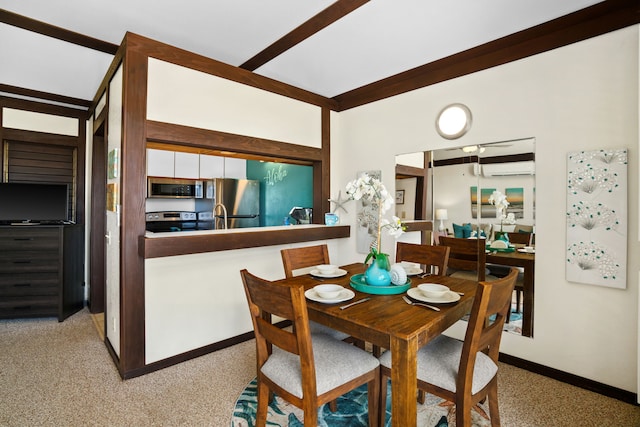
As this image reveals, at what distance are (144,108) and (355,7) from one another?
1.66 m

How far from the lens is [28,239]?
342cm

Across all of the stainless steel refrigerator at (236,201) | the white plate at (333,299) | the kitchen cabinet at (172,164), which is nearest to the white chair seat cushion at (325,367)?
the white plate at (333,299)

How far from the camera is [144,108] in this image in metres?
2.40

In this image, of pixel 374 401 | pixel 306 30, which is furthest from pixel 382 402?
pixel 306 30

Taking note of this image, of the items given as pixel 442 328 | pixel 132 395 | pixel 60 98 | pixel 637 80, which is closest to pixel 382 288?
pixel 442 328

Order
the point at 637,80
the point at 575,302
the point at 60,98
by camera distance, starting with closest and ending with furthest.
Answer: the point at 637,80, the point at 575,302, the point at 60,98

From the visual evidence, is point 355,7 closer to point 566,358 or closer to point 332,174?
point 332,174

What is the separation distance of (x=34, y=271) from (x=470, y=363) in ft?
13.8

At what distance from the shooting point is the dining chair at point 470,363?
137cm

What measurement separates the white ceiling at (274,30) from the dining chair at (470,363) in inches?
72.6

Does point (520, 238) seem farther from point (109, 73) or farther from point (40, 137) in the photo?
point (40, 137)

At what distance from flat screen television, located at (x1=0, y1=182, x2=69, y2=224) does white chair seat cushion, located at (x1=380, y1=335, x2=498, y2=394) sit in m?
4.00

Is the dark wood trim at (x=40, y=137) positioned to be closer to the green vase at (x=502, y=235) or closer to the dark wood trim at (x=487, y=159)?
the dark wood trim at (x=487, y=159)

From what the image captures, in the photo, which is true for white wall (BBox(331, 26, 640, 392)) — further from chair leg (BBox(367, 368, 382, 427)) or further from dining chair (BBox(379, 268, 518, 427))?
chair leg (BBox(367, 368, 382, 427))
